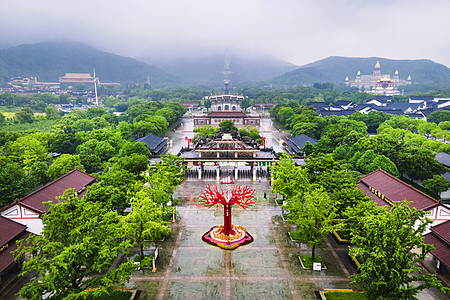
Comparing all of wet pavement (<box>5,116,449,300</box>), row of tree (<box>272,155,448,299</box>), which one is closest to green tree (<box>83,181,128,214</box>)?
wet pavement (<box>5,116,449,300</box>)

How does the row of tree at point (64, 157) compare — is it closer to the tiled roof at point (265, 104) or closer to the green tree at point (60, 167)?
the green tree at point (60, 167)

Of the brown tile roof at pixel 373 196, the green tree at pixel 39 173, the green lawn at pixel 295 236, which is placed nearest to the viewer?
the green lawn at pixel 295 236

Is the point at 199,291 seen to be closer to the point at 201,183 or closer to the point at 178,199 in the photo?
the point at 178,199

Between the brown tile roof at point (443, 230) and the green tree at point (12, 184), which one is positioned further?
the green tree at point (12, 184)

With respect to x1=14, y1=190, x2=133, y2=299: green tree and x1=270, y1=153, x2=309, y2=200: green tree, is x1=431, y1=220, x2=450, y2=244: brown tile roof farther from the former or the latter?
x1=14, y1=190, x2=133, y2=299: green tree

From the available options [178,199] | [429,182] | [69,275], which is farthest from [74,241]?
[429,182]

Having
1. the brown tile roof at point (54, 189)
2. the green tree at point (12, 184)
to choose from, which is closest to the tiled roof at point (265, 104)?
the brown tile roof at point (54, 189)
